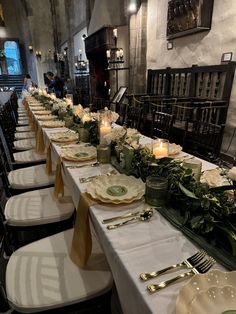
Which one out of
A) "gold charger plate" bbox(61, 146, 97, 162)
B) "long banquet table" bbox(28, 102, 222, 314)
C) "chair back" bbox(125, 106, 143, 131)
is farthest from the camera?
"chair back" bbox(125, 106, 143, 131)

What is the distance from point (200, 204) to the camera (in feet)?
2.86

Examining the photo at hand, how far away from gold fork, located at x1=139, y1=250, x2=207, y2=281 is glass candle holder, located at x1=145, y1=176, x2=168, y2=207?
30 centimetres

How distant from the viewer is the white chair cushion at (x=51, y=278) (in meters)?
0.98

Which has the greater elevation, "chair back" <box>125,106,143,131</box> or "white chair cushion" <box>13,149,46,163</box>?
"chair back" <box>125,106,143,131</box>

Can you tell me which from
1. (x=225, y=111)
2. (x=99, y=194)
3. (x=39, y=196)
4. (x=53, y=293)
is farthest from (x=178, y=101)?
(x=53, y=293)

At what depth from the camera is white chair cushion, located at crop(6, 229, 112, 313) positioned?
0.98 m

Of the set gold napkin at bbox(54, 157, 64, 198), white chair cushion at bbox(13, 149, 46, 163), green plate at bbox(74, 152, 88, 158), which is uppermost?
green plate at bbox(74, 152, 88, 158)

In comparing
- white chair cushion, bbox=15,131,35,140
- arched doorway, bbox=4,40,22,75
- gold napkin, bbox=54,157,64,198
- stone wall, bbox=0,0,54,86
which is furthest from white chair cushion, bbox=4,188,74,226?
arched doorway, bbox=4,40,22,75

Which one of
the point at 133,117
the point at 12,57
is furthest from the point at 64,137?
the point at 12,57

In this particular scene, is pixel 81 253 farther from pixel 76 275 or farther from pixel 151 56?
pixel 151 56

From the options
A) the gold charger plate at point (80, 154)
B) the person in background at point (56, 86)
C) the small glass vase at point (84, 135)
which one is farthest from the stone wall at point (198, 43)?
the person in background at point (56, 86)

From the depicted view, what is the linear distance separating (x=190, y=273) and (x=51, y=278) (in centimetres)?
68

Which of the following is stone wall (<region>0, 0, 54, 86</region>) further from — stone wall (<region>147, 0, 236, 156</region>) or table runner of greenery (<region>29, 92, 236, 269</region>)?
table runner of greenery (<region>29, 92, 236, 269</region>)

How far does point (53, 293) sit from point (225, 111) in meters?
3.55
